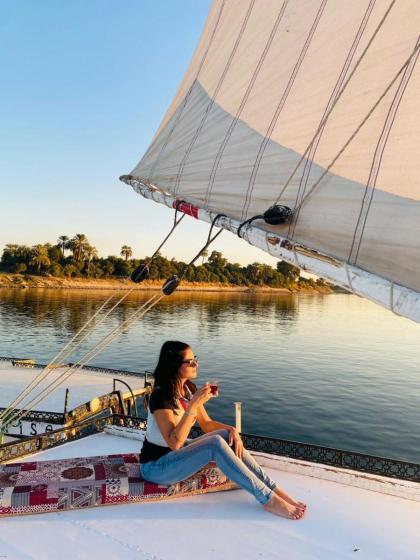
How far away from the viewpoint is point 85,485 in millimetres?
4496

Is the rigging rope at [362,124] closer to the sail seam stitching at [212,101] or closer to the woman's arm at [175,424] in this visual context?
the woman's arm at [175,424]

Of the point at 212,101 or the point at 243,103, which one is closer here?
the point at 243,103

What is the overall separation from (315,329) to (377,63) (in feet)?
167

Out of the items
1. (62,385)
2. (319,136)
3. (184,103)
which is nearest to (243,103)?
(319,136)

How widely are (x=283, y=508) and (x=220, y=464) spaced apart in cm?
70

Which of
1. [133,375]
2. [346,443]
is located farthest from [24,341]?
[346,443]

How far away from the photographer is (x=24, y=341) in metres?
37.2

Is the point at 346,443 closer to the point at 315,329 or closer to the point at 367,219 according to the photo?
the point at 367,219

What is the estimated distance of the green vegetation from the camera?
119 m

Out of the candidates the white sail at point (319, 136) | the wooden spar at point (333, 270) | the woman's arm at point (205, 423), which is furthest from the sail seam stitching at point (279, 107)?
the woman's arm at point (205, 423)

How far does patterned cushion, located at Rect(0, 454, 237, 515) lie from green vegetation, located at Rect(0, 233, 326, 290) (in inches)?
3470

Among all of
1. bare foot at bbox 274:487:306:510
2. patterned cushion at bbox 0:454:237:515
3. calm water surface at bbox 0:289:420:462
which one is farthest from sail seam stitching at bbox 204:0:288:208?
calm water surface at bbox 0:289:420:462

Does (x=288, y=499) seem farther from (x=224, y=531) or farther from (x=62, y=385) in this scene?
(x=62, y=385)

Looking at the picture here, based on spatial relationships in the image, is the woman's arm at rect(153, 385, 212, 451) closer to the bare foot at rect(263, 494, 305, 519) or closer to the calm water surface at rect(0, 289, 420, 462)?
the bare foot at rect(263, 494, 305, 519)
